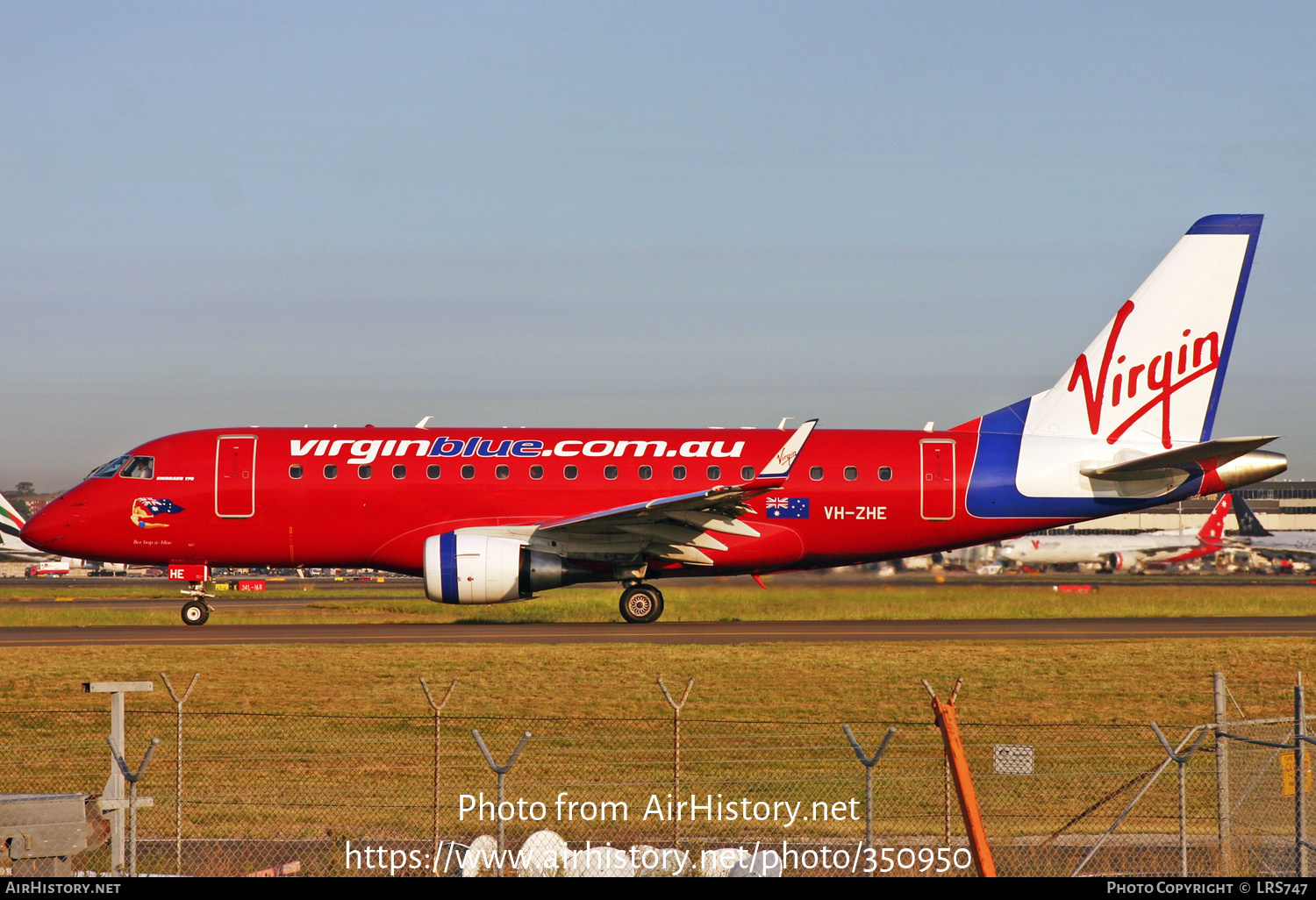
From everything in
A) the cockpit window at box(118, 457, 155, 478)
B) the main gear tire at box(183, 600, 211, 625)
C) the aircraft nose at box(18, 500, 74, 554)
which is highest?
the cockpit window at box(118, 457, 155, 478)

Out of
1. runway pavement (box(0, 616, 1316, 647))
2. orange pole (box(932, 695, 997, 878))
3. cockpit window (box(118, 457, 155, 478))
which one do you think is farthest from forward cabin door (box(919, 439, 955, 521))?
orange pole (box(932, 695, 997, 878))

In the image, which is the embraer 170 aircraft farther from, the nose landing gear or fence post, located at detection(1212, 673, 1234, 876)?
fence post, located at detection(1212, 673, 1234, 876)

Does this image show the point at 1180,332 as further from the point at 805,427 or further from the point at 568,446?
the point at 568,446

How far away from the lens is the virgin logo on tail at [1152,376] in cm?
2966

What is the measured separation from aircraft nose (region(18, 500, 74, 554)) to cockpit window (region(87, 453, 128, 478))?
965mm

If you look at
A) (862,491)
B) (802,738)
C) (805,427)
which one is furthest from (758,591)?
(802,738)

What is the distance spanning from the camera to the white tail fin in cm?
2964

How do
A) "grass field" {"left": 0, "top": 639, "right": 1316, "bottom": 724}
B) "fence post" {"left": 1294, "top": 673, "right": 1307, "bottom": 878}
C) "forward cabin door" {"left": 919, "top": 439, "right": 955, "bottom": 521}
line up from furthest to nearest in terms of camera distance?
"forward cabin door" {"left": 919, "top": 439, "right": 955, "bottom": 521} → "grass field" {"left": 0, "top": 639, "right": 1316, "bottom": 724} → "fence post" {"left": 1294, "top": 673, "right": 1307, "bottom": 878}

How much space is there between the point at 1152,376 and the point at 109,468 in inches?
965

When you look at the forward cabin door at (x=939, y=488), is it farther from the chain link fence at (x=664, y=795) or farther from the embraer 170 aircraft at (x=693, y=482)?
the chain link fence at (x=664, y=795)

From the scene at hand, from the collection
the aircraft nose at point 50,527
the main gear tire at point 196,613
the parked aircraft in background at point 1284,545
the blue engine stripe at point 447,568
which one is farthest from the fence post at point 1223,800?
the parked aircraft in background at point 1284,545

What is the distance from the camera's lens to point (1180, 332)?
29.7 meters

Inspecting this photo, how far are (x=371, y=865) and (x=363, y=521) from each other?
1808 centimetres

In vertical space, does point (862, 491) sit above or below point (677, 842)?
above
